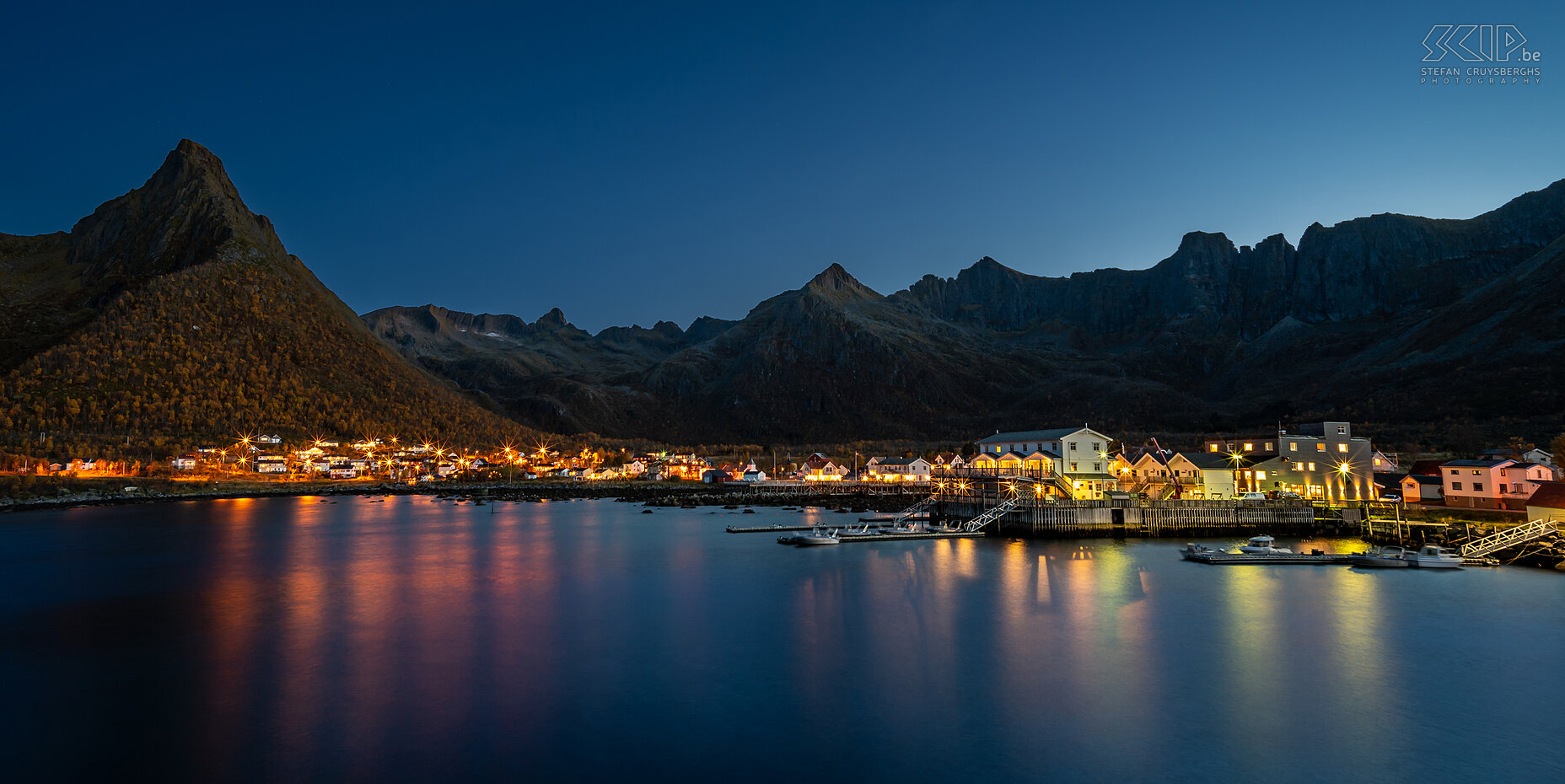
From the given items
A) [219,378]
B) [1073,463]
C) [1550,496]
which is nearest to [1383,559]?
[1550,496]

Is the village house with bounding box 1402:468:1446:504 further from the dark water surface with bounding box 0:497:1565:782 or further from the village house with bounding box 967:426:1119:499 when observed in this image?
the village house with bounding box 967:426:1119:499

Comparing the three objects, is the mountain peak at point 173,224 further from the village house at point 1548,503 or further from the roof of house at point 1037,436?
the village house at point 1548,503

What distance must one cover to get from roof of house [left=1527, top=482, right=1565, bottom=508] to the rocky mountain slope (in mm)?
162826

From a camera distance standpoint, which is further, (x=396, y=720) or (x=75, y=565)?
(x=75, y=565)

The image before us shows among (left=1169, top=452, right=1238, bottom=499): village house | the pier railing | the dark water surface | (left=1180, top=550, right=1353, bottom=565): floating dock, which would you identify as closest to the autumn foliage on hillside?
the dark water surface

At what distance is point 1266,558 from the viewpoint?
49.0m

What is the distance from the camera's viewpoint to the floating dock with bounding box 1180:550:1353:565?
160 feet

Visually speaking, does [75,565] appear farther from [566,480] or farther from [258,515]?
[566,480]

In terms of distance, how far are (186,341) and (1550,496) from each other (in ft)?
595

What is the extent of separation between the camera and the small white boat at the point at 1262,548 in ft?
164

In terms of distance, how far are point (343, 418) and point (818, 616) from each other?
14145 centimetres

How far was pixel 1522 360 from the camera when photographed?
119688 millimetres

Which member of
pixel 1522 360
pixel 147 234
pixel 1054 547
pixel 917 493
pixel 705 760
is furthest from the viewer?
pixel 147 234

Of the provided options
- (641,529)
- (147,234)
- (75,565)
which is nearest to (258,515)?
(75,565)
